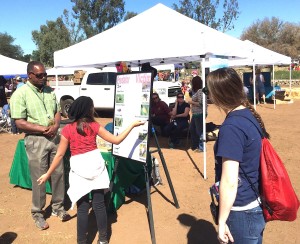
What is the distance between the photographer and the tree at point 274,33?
5893 cm

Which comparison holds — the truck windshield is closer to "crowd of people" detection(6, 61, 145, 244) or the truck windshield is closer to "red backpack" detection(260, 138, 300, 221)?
"crowd of people" detection(6, 61, 145, 244)

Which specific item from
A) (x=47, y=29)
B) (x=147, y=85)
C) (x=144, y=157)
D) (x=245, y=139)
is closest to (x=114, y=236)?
(x=144, y=157)

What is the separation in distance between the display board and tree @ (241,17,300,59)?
6039 cm

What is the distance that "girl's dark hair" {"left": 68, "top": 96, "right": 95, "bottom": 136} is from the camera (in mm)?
3086

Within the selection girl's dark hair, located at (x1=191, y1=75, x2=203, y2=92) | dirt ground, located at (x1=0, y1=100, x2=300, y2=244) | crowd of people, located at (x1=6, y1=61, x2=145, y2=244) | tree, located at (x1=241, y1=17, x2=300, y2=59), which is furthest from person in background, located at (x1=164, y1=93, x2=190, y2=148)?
tree, located at (x1=241, y1=17, x2=300, y2=59)

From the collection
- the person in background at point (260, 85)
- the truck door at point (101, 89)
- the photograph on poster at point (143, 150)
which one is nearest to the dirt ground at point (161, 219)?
the photograph on poster at point (143, 150)

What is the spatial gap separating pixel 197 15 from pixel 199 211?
49.2 meters

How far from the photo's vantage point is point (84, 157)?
10.6ft

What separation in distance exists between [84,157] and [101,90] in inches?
420

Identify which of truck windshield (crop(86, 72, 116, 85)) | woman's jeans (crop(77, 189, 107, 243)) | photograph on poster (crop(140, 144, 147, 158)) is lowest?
woman's jeans (crop(77, 189, 107, 243))

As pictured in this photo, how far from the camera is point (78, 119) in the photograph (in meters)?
3.16

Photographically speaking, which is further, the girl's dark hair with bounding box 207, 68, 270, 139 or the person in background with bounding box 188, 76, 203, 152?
the person in background with bounding box 188, 76, 203, 152

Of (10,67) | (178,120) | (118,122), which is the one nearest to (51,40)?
(10,67)

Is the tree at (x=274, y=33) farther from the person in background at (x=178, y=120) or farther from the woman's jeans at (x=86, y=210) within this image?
the woman's jeans at (x=86, y=210)
